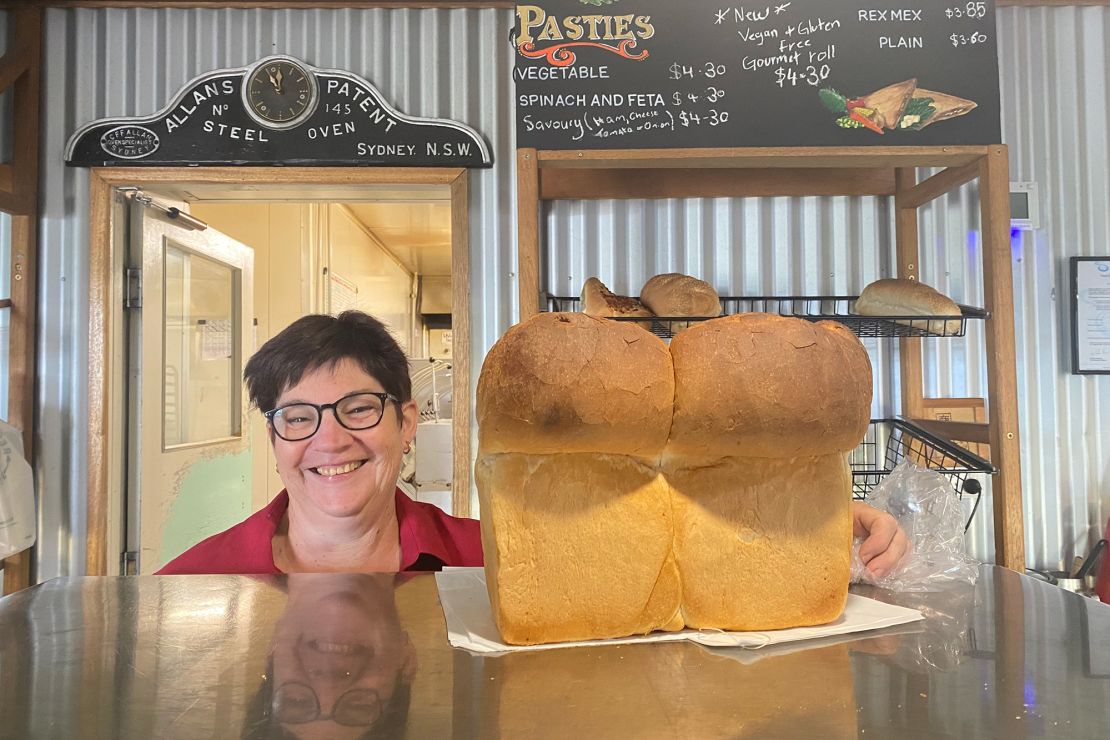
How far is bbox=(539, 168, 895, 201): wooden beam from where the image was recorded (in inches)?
91.8

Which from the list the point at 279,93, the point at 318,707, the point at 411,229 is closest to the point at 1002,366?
the point at 318,707

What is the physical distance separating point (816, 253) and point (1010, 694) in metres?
2.17

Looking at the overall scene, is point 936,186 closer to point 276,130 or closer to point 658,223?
point 658,223

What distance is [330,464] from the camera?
142 cm

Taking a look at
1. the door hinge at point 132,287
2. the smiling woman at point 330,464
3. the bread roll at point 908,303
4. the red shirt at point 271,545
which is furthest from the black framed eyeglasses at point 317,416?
the door hinge at point 132,287

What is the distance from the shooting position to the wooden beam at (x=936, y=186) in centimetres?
192

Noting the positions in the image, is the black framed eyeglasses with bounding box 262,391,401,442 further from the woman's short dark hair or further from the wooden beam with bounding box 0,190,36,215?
the wooden beam with bounding box 0,190,36,215

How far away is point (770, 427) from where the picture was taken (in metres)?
0.61

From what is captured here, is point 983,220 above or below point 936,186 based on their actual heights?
below

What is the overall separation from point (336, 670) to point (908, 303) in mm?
1890

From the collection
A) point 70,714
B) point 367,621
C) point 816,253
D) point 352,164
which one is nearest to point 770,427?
point 367,621

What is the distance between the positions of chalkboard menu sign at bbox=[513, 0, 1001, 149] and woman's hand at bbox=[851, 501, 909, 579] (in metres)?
1.23

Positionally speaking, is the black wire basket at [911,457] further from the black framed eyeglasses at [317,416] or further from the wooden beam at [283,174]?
the wooden beam at [283,174]

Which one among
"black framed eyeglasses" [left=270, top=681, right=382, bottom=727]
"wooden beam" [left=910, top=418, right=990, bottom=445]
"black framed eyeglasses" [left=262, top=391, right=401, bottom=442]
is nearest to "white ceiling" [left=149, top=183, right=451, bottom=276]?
"black framed eyeglasses" [left=262, top=391, right=401, bottom=442]
